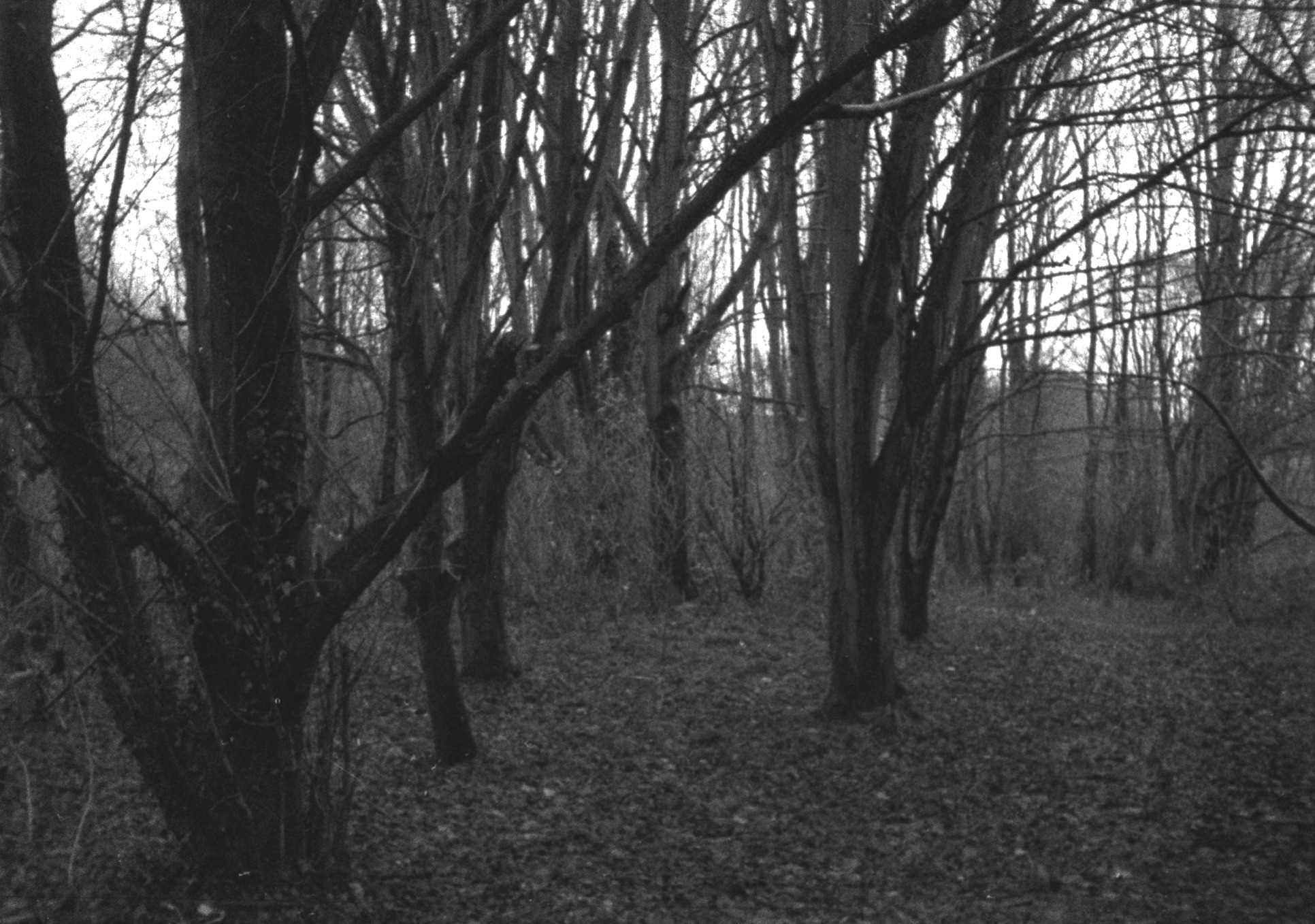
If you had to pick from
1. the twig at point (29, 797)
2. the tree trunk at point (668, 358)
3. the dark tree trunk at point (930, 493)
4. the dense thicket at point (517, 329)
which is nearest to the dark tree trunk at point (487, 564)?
the dense thicket at point (517, 329)

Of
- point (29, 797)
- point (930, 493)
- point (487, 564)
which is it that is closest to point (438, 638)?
point (487, 564)

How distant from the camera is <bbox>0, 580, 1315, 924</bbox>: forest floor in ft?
18.4

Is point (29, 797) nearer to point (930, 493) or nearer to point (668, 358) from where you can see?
point (930, 493)

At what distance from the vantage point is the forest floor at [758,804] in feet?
18.4

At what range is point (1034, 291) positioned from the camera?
21734mm

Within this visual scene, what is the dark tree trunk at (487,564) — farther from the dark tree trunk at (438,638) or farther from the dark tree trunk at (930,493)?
the dark tree trunk at (930,493)

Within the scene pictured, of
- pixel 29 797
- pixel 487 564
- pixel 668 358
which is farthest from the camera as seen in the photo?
pixel 668 358

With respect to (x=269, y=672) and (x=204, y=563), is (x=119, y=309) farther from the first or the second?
(x=269, y=672)

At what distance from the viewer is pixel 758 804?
760 centimetres

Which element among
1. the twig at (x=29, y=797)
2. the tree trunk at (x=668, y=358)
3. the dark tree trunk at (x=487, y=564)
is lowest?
the twig at (x=29, y=797)

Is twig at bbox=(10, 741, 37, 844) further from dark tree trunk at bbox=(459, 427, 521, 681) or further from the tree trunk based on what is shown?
the tree trunk

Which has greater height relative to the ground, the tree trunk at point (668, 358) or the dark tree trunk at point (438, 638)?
the tree trunk at point (668, 358)

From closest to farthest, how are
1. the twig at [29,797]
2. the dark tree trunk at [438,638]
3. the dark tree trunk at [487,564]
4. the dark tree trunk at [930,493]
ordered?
the twig at [29,797], the dark tree trunk at [438,638], the dark tree trunk at [487,564], the dark tree trunk at [930,493]

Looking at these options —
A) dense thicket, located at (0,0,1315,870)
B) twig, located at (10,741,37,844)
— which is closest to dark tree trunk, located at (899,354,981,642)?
dense thicket, located at (0,0,1315,870)
